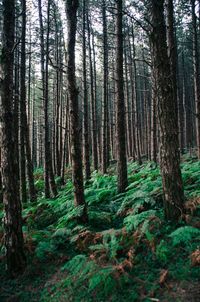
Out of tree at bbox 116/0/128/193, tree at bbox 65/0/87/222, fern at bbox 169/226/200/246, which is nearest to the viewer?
fern at bbox 169/226/200/246

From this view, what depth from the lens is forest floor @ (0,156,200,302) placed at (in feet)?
15.0

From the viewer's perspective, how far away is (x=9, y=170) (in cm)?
609

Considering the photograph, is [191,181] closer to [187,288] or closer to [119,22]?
[187,288]

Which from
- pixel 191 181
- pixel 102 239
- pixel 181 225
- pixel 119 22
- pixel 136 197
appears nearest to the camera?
pixel 181 225

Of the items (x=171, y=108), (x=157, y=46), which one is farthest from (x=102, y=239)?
(x=157, y=46)

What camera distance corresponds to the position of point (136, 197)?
741cm

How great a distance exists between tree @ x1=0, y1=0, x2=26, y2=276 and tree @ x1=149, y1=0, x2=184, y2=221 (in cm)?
327

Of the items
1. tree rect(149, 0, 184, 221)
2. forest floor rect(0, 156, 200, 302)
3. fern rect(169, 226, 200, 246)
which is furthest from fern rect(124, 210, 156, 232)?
fern rect(169, 226, 200, 246)

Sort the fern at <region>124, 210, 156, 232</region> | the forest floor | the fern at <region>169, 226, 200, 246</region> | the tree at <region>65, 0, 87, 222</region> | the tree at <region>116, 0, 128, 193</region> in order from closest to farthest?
1. the forest floor
2. the fern at <region>169, 226, 200, 246</region>
3. the fern at <region>124, 210, 156, 232</region>
4. the tree at <region>65, 0, 87, 222</region>
5. the tree at <region>116, 0, 128, 193</region>

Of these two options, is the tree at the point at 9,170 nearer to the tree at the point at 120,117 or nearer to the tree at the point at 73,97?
the tree at the point at 73,97

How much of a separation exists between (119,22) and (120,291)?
8.65 meters

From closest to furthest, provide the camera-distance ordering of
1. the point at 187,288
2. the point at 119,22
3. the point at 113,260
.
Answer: the point at 187,288, the point at 113,260, the point at 119,22

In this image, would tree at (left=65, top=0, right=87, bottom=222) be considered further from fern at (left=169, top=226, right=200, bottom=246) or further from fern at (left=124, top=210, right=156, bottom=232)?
fern at (left=169, top=226, right=200, bottom=246)

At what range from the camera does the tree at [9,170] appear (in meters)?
6.04
